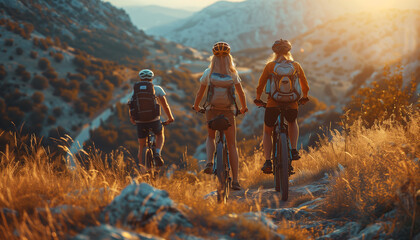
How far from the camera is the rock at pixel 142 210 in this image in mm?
2264

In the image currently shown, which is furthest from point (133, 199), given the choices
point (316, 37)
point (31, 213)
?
point (316, 37)

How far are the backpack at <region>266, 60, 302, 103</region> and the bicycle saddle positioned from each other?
2.65ft

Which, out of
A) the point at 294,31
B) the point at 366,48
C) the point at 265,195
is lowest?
the point at 265,195

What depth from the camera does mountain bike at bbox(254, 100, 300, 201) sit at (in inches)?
175

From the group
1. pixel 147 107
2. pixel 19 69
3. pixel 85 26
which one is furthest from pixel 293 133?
pixel 85 26

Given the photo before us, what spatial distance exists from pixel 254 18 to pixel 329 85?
144m

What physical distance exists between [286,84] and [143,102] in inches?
95.3

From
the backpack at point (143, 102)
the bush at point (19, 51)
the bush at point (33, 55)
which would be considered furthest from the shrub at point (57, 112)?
the backpack at point (143, 102)

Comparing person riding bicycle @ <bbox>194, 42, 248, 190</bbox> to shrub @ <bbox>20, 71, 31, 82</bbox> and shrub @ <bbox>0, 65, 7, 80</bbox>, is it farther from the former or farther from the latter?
Result: shrub @ <bbox>0, 65, 7, 80</bbox>

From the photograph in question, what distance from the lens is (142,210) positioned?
230 cm

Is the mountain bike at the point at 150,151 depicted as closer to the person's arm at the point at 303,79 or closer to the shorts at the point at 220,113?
the shorts at the point at 220,113

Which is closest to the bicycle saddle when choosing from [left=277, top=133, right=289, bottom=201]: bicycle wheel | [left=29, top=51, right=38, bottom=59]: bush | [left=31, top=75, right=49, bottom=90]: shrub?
[left=277, top=133, right=289, bottom=201]: bicycle wheel

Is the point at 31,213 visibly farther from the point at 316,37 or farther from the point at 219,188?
the point at 316,37

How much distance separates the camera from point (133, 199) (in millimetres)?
2408
